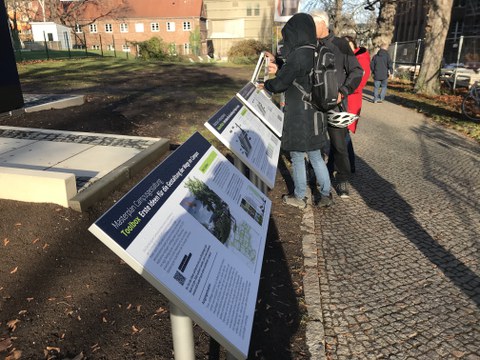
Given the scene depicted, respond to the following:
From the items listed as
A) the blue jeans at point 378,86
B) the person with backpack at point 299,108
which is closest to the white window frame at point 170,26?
the blue jeans at point 378,86

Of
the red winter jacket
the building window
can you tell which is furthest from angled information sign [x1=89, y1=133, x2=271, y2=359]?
the building window

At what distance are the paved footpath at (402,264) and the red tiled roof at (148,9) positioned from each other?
59408 millimetres

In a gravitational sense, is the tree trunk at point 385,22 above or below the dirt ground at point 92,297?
above

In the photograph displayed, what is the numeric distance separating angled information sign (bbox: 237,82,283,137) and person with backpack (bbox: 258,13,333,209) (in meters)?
0.17

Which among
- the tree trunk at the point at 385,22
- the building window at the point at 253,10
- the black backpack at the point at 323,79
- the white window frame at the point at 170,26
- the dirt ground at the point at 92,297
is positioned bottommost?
the dirt ground at the point at 92,297

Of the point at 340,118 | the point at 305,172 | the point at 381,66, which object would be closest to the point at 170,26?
the point at 381,66

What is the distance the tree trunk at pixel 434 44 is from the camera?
14430 mm

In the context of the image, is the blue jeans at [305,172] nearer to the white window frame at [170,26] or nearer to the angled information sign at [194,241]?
the angled information sign at [194,241]

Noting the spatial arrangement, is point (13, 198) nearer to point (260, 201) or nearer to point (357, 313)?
point (260, 201)

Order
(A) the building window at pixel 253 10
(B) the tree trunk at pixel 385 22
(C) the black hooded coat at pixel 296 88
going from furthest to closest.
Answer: (A) the building window at pixel 253 10 → (B) the tree trunk at pixel 385 22 → (C) the black hooded coat at pixel 296 88

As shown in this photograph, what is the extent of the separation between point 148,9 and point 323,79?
64.0 meters

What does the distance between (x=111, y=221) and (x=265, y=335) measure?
1.74 meters

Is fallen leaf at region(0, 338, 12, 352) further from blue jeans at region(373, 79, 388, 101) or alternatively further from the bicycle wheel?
blue jeans at region(373, 79, 388, 101)

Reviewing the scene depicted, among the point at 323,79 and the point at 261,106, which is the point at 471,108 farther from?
the point at 261,106
